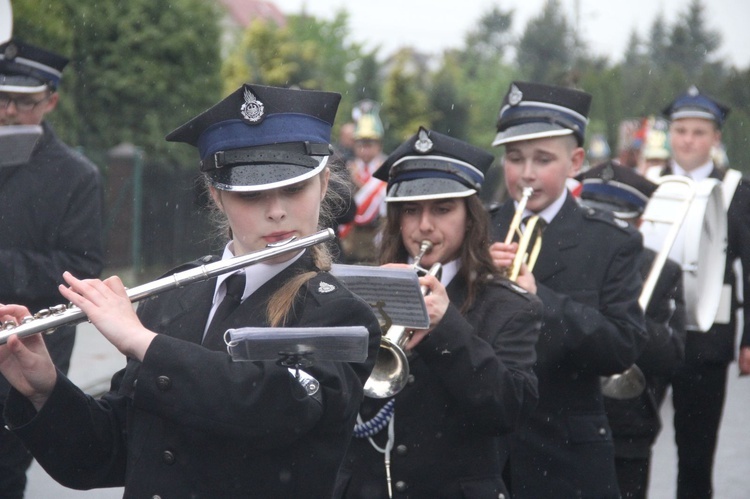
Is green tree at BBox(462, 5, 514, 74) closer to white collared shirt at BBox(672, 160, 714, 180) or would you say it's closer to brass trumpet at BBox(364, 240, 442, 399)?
white collared shirt at BBox(672, 160, 714, 180)

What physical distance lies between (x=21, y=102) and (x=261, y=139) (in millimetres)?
2443

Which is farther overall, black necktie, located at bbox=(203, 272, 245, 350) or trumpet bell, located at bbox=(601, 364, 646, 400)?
trumpet bell, located at bbox=(601, 364, 646, 400)

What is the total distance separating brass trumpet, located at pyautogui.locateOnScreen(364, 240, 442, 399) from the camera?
3467mm

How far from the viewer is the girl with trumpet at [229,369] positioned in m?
2.50

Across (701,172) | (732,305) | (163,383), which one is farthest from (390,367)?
(701,172)

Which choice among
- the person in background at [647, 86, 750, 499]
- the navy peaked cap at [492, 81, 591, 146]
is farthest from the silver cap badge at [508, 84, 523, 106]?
the person in background at [647, 86, 750, 499]

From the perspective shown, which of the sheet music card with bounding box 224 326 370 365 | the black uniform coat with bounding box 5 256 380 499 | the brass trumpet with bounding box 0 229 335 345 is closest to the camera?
the sheet music card with bounding box 224 326 370 365

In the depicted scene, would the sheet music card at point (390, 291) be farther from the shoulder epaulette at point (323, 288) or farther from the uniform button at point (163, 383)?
the uniform button at point (163, 383)

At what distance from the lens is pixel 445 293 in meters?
3.57

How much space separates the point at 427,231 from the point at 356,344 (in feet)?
5.48

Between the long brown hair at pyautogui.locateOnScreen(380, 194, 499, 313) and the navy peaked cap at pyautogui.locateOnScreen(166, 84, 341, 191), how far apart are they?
3.89 ft

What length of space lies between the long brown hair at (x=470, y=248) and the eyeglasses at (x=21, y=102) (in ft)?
5.40

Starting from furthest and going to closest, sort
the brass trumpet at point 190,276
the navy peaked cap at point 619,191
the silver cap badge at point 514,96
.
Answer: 1. the navy peaked cap at point 619,191
2. the silver cap badge at point 514,96
3. the brass trumpet at point 190,276

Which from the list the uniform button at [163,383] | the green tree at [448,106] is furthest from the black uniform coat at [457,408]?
the green tree at [448,106]
